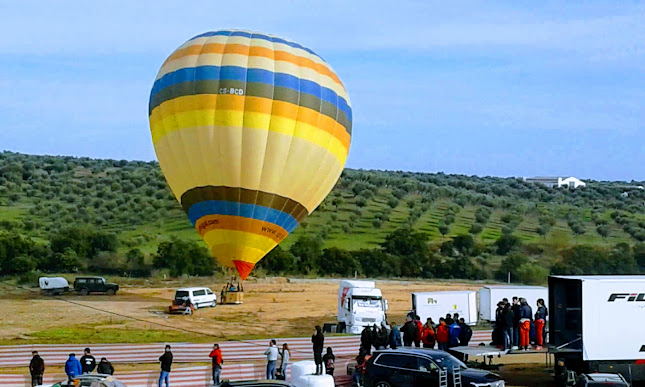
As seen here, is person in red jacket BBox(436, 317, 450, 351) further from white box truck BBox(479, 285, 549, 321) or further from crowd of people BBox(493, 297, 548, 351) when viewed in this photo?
white box truck BBox(479, 285, 549, 321)

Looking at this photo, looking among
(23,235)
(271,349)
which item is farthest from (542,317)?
(23,235)

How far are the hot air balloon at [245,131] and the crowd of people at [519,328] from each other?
1731cm

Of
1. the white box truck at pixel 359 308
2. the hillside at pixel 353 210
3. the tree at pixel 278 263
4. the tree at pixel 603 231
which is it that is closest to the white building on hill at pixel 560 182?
the hillside at pixel 353 210

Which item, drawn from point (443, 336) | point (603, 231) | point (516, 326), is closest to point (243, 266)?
point (443, 336)

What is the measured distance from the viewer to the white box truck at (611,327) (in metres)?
24.0

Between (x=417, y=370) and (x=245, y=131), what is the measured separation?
68.4ft

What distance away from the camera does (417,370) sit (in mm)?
22172

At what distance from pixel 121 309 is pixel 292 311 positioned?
9165mm

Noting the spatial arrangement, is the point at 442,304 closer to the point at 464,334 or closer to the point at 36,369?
the point at 464,334

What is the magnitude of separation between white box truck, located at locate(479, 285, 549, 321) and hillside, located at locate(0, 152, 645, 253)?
41473 mm

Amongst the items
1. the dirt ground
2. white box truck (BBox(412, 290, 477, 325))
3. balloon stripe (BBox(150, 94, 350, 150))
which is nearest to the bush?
the dirt ground

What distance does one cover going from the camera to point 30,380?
26.5m

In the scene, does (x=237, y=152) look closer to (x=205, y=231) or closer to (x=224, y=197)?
(x=224, y=197)

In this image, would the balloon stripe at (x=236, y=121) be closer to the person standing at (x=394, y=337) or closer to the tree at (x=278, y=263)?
the person standing at (x=394, y=337)
